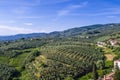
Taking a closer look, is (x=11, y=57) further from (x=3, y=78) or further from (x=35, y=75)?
(x=35, y=75)

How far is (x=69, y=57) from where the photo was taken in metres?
115

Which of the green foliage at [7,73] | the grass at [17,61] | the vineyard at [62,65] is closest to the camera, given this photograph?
the vineyard at [62,65]

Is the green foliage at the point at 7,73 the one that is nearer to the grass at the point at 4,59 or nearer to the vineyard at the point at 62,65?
the vineyard at the point at 62,65

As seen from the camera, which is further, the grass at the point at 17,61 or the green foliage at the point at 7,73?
the grass at the point at 17,61

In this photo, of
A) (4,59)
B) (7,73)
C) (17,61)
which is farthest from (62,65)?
(4,59)

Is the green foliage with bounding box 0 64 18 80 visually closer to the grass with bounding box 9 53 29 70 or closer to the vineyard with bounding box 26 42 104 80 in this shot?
the vineyard with bounding box 26 42 104 80

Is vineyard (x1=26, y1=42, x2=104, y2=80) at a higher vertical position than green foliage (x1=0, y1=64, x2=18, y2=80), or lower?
higher

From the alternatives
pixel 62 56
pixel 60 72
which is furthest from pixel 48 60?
pixel 60 72

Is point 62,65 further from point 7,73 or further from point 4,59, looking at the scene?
point 4,59

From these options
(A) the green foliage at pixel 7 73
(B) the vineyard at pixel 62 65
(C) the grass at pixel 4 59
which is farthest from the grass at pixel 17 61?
(B) the vineyard at pixel 62 65

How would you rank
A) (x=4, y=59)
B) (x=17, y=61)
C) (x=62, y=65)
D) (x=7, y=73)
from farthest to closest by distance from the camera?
(x=4, y=59), (x=17, y=61), (x=7, y=73), (x=62, y=65)

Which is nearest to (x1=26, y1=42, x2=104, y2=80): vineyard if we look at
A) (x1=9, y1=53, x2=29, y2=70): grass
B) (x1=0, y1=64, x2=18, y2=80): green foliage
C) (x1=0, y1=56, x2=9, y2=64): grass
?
(x1=0, y1=64, x2=18, y2=80): green foliage

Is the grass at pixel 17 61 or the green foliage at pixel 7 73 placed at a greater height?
the grass at pixel 17 61

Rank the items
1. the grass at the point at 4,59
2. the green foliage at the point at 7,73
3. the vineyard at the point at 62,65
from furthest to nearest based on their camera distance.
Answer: the grass at the point at 4,59 → the green foliage at the point at 7,73 → the vineyard at the point at 62,65
